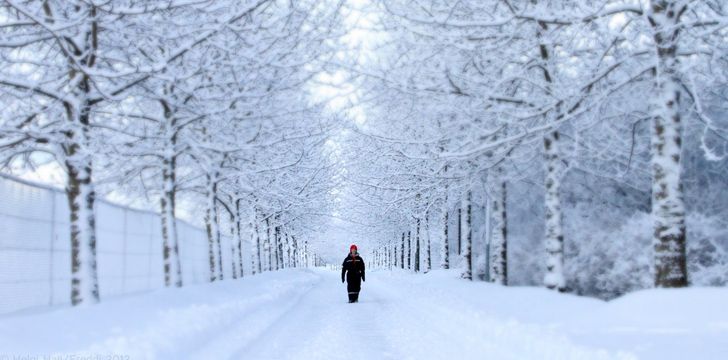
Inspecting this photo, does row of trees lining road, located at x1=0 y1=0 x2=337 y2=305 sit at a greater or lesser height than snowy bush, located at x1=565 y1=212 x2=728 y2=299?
greater

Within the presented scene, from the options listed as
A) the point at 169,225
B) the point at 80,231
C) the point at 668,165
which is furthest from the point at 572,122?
the point at 169,225

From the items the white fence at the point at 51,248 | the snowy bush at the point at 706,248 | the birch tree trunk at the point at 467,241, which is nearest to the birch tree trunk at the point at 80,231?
the white fence at the point at 51,248

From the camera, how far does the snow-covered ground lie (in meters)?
7.07

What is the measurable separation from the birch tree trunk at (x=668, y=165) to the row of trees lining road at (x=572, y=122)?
2 centimetres

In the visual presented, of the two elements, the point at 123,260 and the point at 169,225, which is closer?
the point at 169,225

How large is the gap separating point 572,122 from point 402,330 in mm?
5672

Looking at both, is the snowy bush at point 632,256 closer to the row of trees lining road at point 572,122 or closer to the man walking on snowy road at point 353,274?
the row of trees lining road at point 572,122

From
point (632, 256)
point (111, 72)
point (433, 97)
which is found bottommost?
point (632, 256)

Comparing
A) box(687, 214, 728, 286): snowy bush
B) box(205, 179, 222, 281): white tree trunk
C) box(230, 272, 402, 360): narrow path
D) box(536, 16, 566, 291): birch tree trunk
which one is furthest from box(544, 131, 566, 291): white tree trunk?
box(205, 179, 222, 281): white tree trunk

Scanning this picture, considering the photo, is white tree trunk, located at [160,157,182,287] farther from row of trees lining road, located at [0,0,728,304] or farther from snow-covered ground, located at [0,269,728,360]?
snow-covered ground, located at [0,269,728,360]

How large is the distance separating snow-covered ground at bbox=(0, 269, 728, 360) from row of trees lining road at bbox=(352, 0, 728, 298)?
72.1 inches

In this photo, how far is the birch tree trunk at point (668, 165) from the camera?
32.7 feet

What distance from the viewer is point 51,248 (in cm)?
1327

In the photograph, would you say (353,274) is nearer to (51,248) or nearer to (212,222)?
(212,222)
